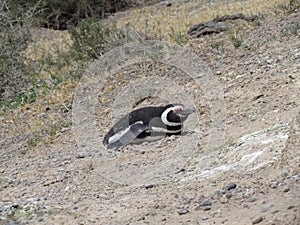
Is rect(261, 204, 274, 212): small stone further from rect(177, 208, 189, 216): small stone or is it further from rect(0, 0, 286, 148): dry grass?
rect(0, 0, 286, 148): dry grass

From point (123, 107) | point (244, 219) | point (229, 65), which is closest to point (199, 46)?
point (229, 65)

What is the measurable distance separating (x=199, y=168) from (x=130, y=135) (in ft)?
4.14

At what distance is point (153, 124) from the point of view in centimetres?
589

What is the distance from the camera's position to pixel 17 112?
339 inches

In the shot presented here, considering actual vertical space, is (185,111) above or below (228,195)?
above

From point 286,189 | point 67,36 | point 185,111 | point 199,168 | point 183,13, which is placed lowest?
point 199,168

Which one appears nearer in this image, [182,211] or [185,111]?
[182,211]

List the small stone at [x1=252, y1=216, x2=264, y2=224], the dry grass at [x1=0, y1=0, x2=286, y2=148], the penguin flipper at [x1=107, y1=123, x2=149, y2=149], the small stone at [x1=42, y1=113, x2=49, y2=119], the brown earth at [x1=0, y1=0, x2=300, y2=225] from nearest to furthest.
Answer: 1. the small stone at [x1=252, y1=216, x2=264, y2=224]
2. the brown earth at [x1=0, y1=0, x2=300, y2=225]
3. the penguin flipper at [x1=107, y1=123, x2=149, y2=149]
4. the small stone at [x1=42, y1=113, x2=49, y2=119]
5. the dry grass at [x1=0, y1=0, x2=286, y2=148]

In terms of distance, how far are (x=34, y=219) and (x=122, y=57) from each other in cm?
462

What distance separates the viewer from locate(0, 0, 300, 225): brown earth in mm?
3828

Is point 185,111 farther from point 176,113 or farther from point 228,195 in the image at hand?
point 228,195

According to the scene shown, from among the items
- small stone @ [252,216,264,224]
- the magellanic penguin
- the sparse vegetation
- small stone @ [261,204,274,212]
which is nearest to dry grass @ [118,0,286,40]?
the sparse vegetation

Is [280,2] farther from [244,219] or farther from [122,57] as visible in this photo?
[244,219]

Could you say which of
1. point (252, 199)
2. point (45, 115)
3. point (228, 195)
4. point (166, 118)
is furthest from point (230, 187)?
point (45, 115)
